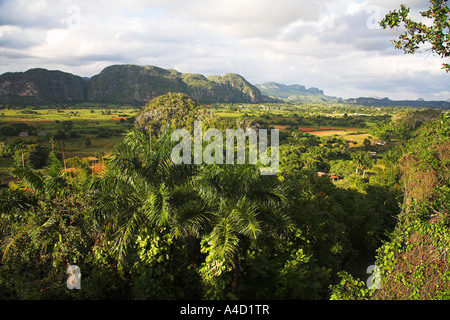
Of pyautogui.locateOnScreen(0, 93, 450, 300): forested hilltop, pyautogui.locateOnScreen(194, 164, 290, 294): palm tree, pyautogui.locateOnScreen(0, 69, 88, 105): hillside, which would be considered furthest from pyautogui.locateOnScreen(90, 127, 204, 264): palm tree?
pyautogui.locateOnScreen(0, 69, 88, 105): hillside

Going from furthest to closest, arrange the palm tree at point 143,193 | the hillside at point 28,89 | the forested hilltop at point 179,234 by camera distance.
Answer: the hillside at point 28,89, the palm tree at point 143,193, the forested hilltop at point 179,234

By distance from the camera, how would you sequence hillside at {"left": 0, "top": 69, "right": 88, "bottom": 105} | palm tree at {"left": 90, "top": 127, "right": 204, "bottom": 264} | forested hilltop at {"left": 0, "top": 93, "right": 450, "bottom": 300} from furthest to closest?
hillside at {"left": 0, "top": 69, "right": 88, "bottom": 105}
palm tree at {"left": 90, "top": 127, "right": 204, "bottom": 264}
forested hilltop at {"left": 0, "top": 93, "right": 450, "bottom": 300}

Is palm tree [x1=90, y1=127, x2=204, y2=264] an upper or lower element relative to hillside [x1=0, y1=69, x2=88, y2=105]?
lower

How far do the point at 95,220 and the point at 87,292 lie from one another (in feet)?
5.10

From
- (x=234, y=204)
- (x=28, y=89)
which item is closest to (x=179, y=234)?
(x=234, y=204)

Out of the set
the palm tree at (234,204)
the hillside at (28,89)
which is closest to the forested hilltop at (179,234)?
the palm tree at (234,204)

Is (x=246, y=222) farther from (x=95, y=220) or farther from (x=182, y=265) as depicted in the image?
(x=95, y=220)

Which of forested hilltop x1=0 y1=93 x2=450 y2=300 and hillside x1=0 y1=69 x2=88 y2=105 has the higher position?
hillside x1=0 y1=69 x2=88 y2=105

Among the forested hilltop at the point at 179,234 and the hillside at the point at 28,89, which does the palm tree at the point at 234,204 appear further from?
the hillside at the point at 28,89

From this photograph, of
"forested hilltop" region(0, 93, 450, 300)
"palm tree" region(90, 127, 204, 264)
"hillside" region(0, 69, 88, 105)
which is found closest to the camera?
"forested hilltop" region(0, 93, 450, 300)

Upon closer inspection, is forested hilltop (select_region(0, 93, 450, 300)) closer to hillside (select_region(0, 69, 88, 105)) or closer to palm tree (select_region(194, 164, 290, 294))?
palm tree (select_region(194, 164, 290, 294))

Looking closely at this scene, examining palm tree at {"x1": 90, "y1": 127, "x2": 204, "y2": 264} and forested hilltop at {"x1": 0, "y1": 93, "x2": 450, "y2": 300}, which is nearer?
forested hilltop at {"x1": 0, "y1": 93, "x2": 450, "y2": 300}

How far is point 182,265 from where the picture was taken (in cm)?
679
